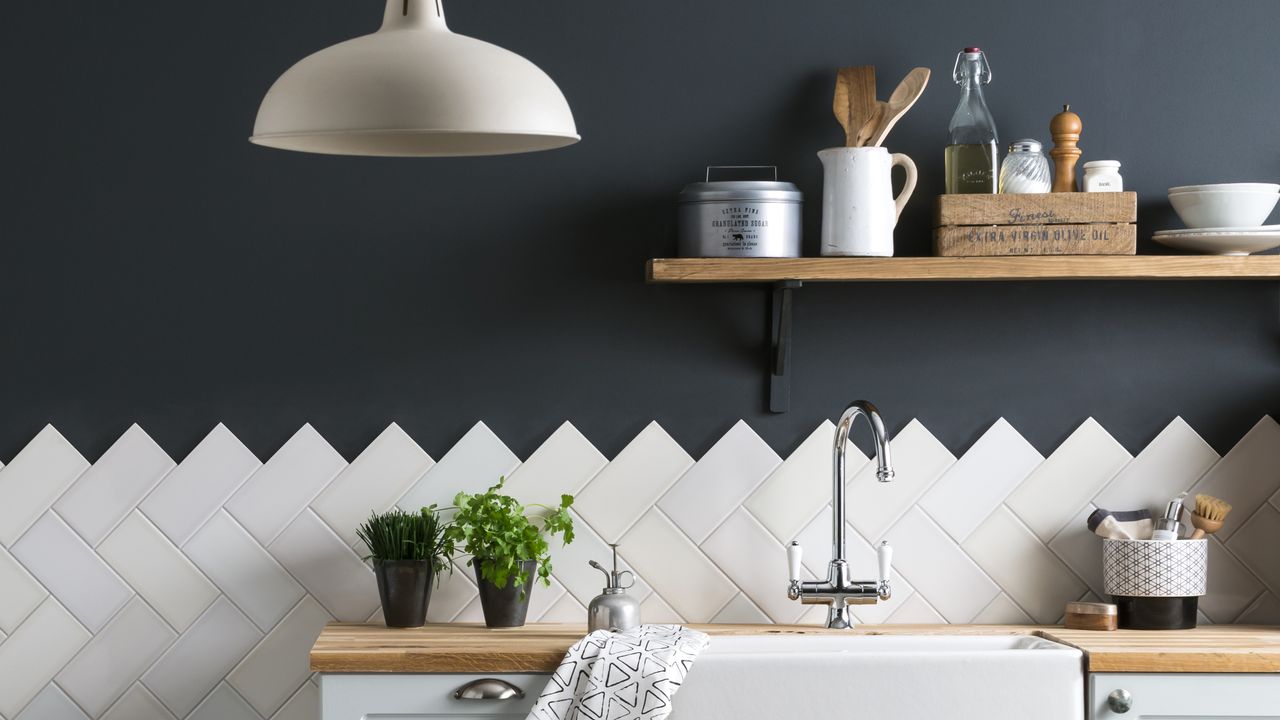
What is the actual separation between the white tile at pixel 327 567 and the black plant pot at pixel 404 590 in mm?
124

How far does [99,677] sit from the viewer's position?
8.34 ft

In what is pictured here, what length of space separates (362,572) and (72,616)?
58cm

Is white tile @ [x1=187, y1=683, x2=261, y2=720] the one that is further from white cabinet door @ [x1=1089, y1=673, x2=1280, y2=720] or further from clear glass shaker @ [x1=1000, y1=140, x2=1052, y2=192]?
clear glass shaker @ [x1=1000, y1=140, x2=1052, y2=192]

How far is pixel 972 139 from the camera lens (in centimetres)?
248

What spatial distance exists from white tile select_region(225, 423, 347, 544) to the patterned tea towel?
73 cm

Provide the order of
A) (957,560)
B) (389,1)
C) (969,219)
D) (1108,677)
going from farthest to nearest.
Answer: (957,560)
(969,219)
(1108,677)
(389,1)

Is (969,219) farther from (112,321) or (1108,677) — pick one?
(112,321)

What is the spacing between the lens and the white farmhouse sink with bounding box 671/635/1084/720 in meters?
2.11

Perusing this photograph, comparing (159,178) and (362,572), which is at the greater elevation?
(159,178)

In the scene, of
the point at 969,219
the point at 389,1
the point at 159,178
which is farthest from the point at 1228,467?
the point at 159,178

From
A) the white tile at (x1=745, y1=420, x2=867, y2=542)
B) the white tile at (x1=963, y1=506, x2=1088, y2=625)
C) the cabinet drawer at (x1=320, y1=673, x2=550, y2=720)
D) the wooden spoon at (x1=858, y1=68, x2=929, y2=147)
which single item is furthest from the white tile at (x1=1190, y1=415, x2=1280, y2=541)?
the cabinet drawer at (x1=320, y1=673, x2=550, y2=720)

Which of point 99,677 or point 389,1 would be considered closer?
point 389,1

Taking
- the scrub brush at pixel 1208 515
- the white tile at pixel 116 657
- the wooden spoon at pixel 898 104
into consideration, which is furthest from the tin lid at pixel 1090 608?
the white tile at pixel 116 657

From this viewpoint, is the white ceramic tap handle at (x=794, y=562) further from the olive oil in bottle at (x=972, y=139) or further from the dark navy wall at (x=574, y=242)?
the olive oil in bottle at (x=972, y=139)
